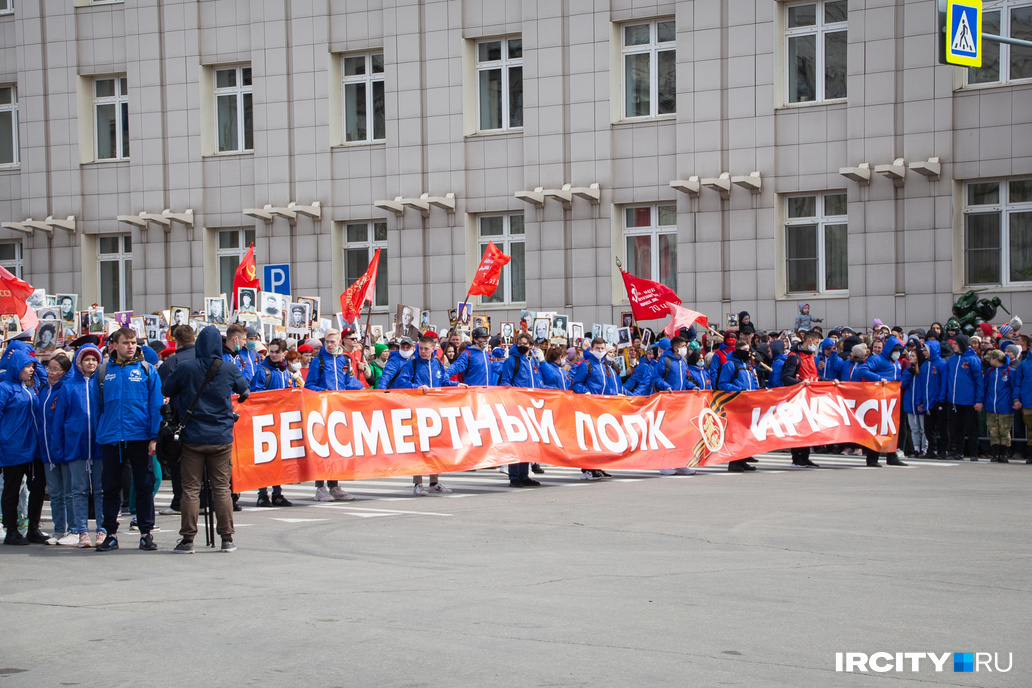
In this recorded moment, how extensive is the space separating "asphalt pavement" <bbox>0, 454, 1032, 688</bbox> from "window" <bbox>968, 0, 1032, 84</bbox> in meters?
14.9

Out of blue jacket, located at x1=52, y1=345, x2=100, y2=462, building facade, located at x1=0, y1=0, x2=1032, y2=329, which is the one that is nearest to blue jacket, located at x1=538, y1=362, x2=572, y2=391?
blue jacket, located at x1=52, y1=345, x2=100, y2=462

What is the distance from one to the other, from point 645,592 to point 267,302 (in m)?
16.1

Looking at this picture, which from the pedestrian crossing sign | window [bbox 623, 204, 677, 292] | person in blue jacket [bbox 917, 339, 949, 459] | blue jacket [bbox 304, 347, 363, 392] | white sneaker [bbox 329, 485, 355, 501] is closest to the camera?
white sneaker [bbox 329, 485, 355, 501]

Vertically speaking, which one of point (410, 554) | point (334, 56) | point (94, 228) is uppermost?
point (334, 56)

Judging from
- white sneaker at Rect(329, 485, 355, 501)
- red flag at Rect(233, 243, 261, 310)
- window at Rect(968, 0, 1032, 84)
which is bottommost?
white sneaker at Rect(329, 485, 355, 501)

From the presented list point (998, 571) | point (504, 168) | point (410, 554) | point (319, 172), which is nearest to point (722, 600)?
point (998, 571)

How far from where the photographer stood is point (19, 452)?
11844 millimetres

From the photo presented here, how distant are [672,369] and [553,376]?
1976 mm

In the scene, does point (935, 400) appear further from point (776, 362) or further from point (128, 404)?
point (128, 404)

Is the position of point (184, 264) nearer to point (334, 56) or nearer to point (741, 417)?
point (334, 56)

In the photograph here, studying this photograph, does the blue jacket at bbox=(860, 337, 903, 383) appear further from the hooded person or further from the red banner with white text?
the hooded person

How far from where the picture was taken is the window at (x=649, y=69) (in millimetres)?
29875

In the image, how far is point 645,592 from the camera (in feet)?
28.9

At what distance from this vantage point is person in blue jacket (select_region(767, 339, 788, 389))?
20609 mm
